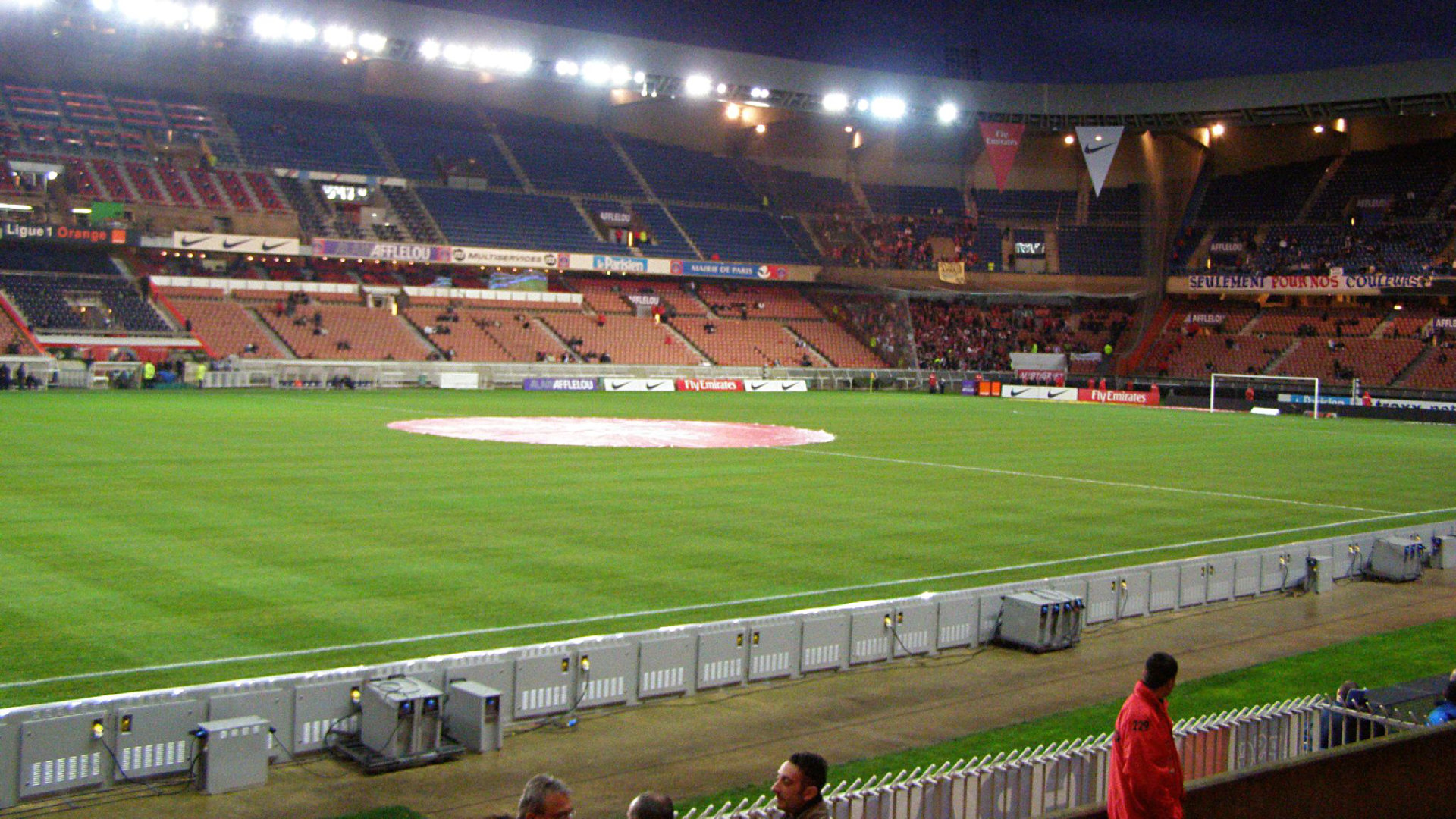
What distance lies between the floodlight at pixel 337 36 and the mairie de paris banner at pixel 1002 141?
36210 millimetres

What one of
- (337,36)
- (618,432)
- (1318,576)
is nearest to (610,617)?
(1318,576)

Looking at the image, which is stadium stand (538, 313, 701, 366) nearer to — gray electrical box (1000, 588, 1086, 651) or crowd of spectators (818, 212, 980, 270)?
crowd of spectators (818, 212, 980, 270)

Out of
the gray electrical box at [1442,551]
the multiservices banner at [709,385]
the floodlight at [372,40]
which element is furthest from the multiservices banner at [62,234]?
the gray electrical box at [1442,551]

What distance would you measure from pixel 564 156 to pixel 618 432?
48.1 metres

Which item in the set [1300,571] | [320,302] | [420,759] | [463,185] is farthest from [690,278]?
[420,759]

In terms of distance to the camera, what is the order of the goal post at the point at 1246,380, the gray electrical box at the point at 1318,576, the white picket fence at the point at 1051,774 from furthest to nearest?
the goal post at the point at 1246,380 < the gray electrical box at the point at 1318,576 < the white picket fence at the point at 1051,774

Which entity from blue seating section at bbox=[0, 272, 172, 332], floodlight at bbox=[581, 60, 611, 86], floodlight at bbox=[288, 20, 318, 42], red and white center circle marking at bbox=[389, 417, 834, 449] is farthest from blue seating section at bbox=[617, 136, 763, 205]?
red and white center circle marking at bbox=[389, 417, 834, 449]

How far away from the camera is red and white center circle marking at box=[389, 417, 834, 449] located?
33.6 metres

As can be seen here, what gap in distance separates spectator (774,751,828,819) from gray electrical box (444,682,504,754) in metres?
4.67

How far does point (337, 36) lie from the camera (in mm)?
61719

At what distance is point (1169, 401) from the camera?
6525cm

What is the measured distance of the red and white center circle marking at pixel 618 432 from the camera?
110ft

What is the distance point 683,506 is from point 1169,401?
49260 mm

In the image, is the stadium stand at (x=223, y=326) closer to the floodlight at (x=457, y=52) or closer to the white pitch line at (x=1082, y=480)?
the floodlight at (x=457, y=52)
